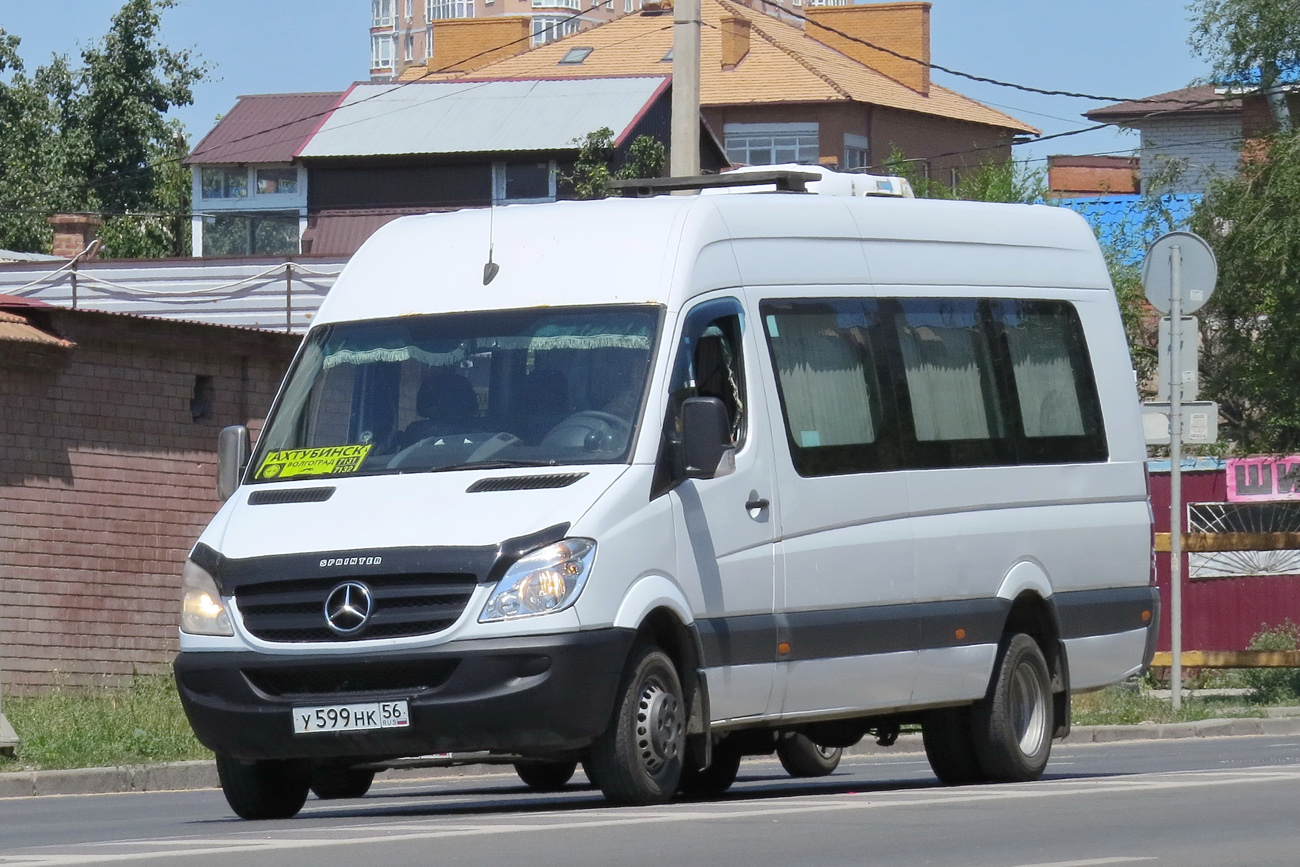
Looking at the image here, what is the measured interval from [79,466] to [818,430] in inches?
350

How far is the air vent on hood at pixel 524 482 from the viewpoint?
9.55 m

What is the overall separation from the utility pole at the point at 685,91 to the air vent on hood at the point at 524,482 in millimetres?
9769

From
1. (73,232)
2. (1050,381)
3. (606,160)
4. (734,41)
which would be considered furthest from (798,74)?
(1050,381)

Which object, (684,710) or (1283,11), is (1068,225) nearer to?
(684,710)

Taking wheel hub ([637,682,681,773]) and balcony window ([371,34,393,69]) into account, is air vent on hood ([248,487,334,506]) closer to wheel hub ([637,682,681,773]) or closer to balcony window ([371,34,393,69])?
wheel hub ([637,682,681,773])

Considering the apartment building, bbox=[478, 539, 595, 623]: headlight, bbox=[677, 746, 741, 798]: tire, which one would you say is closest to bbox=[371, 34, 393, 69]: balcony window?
the apartment building

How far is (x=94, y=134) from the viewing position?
6588cm

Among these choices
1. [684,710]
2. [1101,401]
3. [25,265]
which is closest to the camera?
[684,710]

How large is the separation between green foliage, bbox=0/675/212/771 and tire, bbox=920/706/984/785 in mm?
4730

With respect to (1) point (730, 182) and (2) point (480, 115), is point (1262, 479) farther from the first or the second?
(2) point (480, 115)

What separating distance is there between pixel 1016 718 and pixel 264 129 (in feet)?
191

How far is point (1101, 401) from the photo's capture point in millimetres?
13016

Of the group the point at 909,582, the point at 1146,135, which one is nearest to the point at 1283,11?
the point at 909,582

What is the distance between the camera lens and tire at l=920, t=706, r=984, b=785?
12.1m
